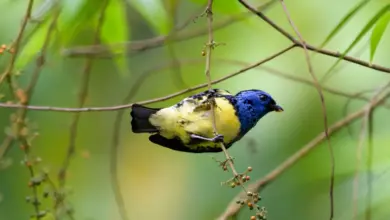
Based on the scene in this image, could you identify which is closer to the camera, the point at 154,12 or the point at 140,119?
the point at 140,119

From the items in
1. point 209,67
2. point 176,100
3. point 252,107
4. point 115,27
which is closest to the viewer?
point 209,67

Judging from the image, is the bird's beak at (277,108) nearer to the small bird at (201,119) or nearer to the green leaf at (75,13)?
the small bird at (201,119)

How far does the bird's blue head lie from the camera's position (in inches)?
24.8

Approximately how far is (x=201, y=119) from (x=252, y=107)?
0.05 metres

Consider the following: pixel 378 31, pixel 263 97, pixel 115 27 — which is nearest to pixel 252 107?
pixel 263 97

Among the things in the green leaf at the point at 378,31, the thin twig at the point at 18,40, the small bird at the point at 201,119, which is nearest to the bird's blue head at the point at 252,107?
the small bird at the point at 201,119

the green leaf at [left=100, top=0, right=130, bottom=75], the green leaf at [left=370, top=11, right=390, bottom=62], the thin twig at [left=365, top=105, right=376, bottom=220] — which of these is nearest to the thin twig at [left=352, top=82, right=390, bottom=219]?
the thin twig at [left=365, top=105, right=376, bottom=220]

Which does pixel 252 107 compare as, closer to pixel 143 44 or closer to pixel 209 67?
pixel 209 67

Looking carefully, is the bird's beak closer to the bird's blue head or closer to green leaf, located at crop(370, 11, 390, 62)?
the bird's blue head

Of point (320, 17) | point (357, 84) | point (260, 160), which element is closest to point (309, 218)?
point (260, 160)

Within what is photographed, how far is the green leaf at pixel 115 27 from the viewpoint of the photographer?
2.75 ft

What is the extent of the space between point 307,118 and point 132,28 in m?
0.50

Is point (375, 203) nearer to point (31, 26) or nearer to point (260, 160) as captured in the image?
point (260, 160)

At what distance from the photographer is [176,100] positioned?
0.75 m
